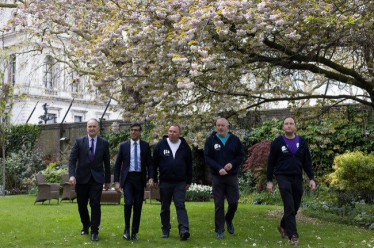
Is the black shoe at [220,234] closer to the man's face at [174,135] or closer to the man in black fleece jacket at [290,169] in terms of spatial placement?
the man in black fleece jacket at [290,169]

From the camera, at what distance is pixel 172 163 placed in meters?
7.83

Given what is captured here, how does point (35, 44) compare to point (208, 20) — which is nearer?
point (208, 20)

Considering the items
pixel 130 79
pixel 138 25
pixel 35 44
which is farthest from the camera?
pixel 35 44

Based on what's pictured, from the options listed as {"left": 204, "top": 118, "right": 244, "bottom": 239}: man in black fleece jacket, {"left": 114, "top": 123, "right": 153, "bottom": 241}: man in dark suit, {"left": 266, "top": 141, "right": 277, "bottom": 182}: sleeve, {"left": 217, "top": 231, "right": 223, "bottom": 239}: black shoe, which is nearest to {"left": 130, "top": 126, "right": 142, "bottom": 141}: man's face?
{"left": 114, "top": 123, "right": 153, "bottom": 241}: man in dark suit

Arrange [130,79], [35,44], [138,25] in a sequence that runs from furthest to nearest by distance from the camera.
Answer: [35,44]
[130,79]
[138,25]

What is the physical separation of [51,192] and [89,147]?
8.04 metres

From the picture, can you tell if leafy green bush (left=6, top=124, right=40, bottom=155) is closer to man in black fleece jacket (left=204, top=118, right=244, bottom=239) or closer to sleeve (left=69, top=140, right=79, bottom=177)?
sleeve (left=69, top=140, right=79, bottom=177)

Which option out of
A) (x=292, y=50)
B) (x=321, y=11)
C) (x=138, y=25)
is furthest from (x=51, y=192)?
(x=321, y=11)

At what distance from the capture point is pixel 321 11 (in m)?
8.75

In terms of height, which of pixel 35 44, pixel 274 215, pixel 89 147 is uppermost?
pixel 35 44

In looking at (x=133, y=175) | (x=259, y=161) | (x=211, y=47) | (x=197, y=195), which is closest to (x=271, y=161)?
(x=133, y=175)

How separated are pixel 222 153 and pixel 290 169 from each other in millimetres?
1109

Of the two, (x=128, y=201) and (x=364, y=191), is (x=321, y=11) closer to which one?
(x=128, y=201)

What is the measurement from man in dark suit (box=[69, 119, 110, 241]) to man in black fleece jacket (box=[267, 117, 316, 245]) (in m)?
2.61
